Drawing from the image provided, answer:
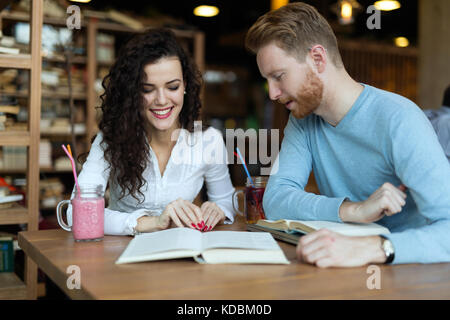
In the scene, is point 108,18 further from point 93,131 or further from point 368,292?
point 368,292

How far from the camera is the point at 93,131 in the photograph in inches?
167

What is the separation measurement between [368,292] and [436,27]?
12.1 ft

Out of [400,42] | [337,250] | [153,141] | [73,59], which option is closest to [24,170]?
[73,59]

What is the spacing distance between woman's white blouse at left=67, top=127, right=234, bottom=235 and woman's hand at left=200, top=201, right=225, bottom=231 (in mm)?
194

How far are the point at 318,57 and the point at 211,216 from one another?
23.3 inches

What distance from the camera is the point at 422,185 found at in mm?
1128

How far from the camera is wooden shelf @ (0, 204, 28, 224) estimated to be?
185cm

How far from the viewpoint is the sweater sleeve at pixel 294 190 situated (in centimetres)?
126

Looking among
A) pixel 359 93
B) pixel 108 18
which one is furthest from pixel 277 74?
pixel 108 18

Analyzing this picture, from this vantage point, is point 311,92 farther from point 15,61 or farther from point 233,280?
point 15,61

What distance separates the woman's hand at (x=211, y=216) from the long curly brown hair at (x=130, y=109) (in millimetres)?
342

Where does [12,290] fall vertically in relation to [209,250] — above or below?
→ below

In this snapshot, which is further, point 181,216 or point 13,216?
point 13,216

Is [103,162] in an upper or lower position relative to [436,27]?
lower
